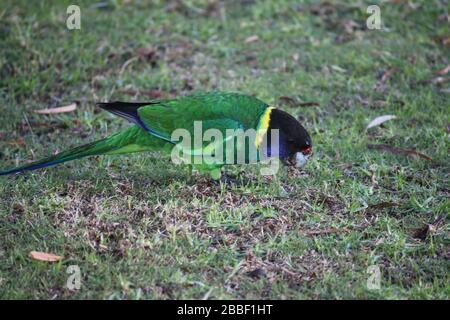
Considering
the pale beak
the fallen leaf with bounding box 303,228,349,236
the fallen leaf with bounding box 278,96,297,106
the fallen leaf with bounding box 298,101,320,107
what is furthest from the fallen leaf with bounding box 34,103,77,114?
the fallen leaf with bounding box 303,228,349,236

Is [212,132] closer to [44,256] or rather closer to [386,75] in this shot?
[44,256]

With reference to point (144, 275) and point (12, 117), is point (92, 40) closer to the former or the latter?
point (12, 117)

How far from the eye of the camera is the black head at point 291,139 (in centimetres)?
388

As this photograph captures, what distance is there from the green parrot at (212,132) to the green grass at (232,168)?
0.24 m

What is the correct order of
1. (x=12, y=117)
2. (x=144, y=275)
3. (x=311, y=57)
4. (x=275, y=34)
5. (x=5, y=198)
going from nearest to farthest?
(x=144, y=275) → (x=5, y=198) → (x=12, y=117) → (x=311, y=57) → (x=275, y=34)

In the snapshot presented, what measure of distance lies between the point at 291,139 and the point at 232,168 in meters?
0.61

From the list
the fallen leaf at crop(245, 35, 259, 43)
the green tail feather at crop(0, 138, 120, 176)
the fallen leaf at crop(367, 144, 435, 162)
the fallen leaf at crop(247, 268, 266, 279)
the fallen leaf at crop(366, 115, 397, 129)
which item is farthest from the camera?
the fallen leaf at crop(245, 35, 259, 43)

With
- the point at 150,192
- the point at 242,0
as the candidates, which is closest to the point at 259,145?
the point at 150,192

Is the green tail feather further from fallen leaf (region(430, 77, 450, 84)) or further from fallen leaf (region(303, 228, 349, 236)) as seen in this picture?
fallen leaf (region(430, 77, 450, 84))

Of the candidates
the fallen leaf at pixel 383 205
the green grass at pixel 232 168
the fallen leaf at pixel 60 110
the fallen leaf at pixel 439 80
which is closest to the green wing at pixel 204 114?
the green grass at pixel 232 168

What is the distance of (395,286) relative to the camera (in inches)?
123

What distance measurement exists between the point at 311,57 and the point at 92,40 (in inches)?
82.1

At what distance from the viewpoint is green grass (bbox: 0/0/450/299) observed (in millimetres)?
3207

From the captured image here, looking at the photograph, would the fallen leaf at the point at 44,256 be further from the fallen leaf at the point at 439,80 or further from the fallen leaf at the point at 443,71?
the fallen leaf at the point at 443,71
